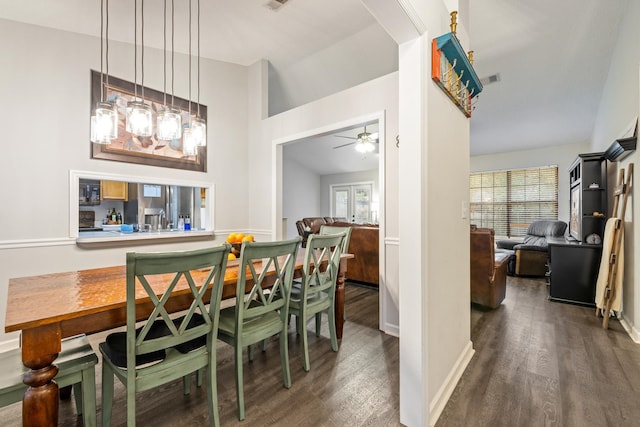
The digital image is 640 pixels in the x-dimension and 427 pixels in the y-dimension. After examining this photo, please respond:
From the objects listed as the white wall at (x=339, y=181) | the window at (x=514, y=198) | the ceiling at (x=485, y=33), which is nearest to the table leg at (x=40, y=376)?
the ceiling at (x=485, y=33)

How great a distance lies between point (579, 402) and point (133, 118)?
3.45 meters

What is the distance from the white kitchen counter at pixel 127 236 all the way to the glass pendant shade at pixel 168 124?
153cm

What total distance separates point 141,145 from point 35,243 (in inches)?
55.0

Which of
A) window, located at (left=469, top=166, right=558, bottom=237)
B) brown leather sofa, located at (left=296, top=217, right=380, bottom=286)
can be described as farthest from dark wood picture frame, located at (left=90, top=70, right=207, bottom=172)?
window, located at (left=469, top=166, right=558, bottom=237)

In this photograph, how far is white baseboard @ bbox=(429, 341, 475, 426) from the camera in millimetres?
1578

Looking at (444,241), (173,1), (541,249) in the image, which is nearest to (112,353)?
(444,241)

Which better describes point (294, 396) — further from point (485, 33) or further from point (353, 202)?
point (353, 202)

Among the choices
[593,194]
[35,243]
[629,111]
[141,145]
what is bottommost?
[35,243]

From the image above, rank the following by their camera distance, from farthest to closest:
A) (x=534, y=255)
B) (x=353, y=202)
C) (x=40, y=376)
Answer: (x=353, y=202)
(x=534, y=255)
(x=40, y=376)

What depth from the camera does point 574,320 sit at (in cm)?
300

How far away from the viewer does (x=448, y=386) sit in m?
1.80

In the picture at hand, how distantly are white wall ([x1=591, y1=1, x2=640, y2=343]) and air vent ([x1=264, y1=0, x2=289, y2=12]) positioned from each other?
3.32m

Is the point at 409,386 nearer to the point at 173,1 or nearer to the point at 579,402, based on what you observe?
the point at 579,402

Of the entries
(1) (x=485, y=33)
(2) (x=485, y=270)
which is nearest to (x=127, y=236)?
(2) (x=485, y=270)
